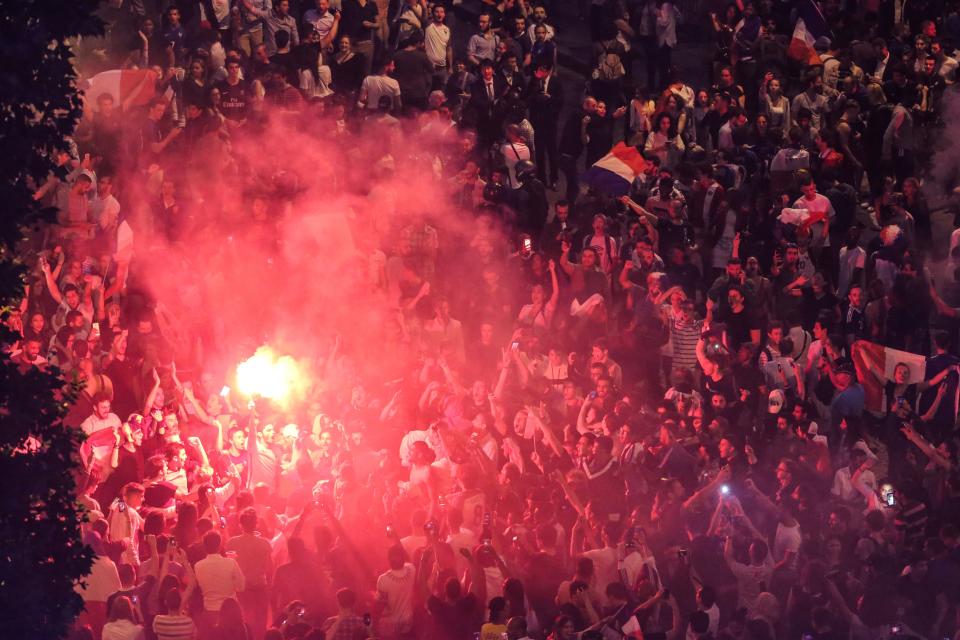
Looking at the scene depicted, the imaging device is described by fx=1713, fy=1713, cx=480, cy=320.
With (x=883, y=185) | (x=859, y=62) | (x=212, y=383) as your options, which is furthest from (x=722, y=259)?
(x=212, y=383)

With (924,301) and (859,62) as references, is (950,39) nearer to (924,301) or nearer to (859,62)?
(859,62)

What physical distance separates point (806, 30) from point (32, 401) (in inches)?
496

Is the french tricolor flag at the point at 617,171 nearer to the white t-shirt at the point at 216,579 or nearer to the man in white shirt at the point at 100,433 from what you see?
the man in white shirt at the point at 100,433

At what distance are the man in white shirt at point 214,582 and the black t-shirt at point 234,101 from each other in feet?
24.0

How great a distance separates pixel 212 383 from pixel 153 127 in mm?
3738

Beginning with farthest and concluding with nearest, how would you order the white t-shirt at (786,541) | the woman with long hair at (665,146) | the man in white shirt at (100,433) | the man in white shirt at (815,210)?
the woman with long hair at (665,146), the man in white shirt at (815,210), the man in white shirt at (100,433), the white t-shirt at (786,541)

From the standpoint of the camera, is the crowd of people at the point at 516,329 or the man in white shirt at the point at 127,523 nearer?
the crowd of people at the point at 516,329

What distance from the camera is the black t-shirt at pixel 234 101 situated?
19797 mm

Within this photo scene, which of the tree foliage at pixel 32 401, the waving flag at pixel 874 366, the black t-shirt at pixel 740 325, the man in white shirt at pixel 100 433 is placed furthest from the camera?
the black t-shirt at pixel 740 325

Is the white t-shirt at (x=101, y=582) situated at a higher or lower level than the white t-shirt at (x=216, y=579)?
lower

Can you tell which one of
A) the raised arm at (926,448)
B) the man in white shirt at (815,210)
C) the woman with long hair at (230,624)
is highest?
the man in white shirt at (815,210)

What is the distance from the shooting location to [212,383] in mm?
17188

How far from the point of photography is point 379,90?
66.2 feet

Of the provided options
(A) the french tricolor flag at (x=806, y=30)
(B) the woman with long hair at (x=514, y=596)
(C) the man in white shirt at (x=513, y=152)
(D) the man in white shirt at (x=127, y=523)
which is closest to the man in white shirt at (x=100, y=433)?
(D) the man in white shirt at (x=127, y=523)
